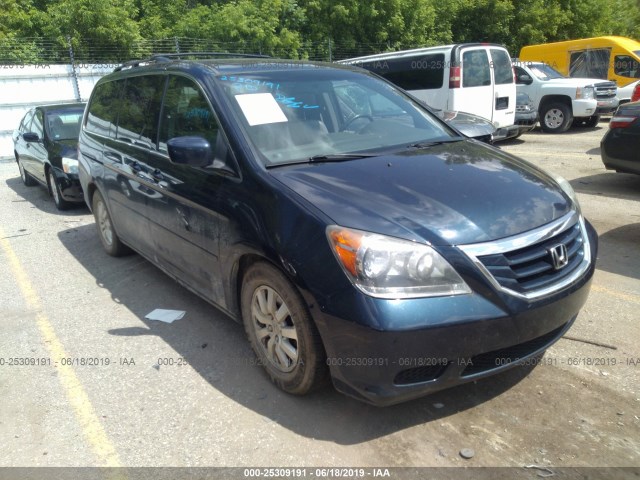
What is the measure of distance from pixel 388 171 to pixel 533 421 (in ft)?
5.02

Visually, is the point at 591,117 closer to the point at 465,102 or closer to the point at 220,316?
the point at 465,102

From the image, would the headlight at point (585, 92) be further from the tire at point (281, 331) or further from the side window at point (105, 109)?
the tire at point (281, 331)

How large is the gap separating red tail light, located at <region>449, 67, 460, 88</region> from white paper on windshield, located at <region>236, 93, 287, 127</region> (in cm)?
824

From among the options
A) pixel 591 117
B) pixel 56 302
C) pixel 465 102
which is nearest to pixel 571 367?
pixel 56 302

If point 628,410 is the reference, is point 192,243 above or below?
above

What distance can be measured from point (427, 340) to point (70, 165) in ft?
22.1

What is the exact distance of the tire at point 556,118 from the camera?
14043mm

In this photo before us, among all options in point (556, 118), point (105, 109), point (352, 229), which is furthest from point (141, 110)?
point (556, 118)

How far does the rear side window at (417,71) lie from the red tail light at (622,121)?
447 cm

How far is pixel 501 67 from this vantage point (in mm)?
11711

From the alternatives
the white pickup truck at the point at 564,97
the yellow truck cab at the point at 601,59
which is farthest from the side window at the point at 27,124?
the yellow truck cab at the point at 601,59

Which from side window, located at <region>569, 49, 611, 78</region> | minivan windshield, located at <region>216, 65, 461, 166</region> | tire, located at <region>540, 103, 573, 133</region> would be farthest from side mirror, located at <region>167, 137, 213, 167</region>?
side window, located at <region>569, 49, 611, 78</region>

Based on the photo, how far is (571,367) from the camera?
338 centimetres

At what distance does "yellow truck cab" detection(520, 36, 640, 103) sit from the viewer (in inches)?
642
